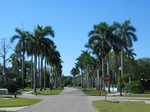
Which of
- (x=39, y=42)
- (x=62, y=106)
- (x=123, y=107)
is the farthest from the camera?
Answer: (x=39, y=42)

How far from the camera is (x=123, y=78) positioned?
236 ft

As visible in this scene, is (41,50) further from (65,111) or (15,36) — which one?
(65,111)

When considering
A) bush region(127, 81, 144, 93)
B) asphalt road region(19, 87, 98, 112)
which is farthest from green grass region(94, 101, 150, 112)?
bush region(127, 81, 144, 93)

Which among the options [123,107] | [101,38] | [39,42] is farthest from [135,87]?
[123,107]

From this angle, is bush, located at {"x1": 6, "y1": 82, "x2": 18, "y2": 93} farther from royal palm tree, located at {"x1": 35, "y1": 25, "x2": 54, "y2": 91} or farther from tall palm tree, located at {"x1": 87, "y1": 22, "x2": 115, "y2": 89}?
tall palm tree, located at {"x1": 87, "y1": 22, "x2": 115, "y2": 89}

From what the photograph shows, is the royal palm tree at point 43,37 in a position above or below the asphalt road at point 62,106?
above

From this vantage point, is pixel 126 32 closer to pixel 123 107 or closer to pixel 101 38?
pixel 101 38

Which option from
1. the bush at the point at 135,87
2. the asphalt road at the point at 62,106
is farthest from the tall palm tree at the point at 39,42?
the asphalt road at the point at 62,106

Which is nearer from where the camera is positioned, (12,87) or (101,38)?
(12,87)

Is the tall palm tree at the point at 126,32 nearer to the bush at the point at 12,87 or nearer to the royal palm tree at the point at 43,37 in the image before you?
the royal palm tree at the point at 43,37

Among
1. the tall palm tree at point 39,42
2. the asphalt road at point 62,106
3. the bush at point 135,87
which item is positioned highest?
the tall palm tree at point 39,42

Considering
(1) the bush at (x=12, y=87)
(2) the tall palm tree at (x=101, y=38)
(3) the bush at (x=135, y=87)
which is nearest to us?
(1) the bush at (x=12, y=87)

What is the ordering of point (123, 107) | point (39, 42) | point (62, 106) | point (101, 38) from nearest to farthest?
1. point (123, 107)
2. point (62, 106)
3. point (101, 38)
4. point (39, 42)

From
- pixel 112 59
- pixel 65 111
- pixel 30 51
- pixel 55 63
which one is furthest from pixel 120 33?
pixel 65 111
